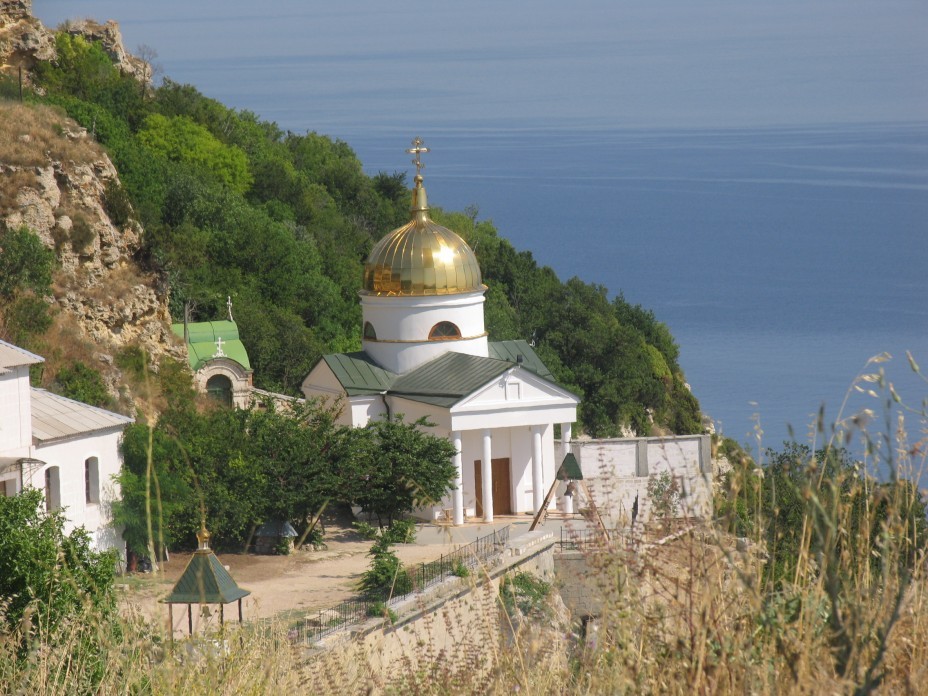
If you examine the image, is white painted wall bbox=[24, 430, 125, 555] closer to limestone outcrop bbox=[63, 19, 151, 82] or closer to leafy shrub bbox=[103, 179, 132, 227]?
leafy shrub bbox=[103, 179, 132, 227]

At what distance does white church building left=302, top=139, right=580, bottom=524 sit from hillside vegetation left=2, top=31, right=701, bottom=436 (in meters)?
7.95

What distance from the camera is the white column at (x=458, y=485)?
85.7ft

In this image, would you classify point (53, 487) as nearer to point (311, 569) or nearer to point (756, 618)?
point (311, 569)

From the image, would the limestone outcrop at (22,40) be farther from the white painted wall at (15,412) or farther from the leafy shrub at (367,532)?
the white painted wall at (15,412)

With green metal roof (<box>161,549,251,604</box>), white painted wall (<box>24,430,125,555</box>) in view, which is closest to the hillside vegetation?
white painted wall (<box>24,430,125,555</box>)

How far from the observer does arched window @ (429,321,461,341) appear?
94.0 ft

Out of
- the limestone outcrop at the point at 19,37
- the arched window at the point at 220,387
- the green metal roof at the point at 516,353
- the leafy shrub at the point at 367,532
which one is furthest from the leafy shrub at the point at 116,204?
the limestone outcrop at the point at 19,37

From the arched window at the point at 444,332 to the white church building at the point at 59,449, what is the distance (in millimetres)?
8291

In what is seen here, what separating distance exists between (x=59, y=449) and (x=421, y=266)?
9614mm

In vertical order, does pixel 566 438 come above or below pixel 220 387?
below

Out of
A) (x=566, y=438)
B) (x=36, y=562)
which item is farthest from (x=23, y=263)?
(x=36, y=562)

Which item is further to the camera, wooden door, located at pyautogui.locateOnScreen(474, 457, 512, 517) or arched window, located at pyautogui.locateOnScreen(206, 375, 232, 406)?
arched window, located at pyautogui.locateOnScreen(206, 375, 232, 406)

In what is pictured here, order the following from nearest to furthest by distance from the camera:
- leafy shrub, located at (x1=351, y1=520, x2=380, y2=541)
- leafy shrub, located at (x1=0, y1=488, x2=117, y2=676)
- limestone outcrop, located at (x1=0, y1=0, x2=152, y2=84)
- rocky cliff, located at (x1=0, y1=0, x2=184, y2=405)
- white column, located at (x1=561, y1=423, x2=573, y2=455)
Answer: leafy shrub, located at (x1=0, y1=488, x2=117, y2=676), leafy shrub, located at (x1=351, y1=520, x2=380, y2=541), white column, located at (x1=561, y1=423, x2=573, y2=455), rocky cliff, located at (x1=0, y1=0, x2=184, y2=405), limestone outcrop, located at (x1=0, y1=0, x2=152, y2=84)

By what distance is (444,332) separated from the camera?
28719mm
